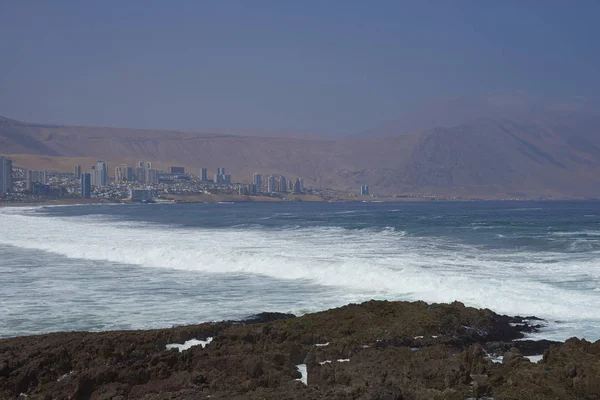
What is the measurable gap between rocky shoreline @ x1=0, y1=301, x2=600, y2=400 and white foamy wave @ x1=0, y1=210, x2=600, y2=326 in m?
4.66

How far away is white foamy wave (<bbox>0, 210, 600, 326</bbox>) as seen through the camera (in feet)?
60.4

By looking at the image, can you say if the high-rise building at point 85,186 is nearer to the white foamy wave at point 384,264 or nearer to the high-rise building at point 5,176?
the high-rise building at point 5,176

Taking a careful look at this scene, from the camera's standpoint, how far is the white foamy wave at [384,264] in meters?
18.4

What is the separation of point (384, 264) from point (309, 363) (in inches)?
578

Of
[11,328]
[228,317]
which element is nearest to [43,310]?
[11,328]

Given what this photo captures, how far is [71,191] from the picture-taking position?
186m

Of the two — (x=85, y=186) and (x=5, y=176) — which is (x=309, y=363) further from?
(x=5, y=176)

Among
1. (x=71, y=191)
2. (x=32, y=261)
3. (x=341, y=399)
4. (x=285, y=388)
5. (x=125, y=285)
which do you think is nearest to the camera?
(x=341, y=399)

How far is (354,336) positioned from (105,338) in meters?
4.27

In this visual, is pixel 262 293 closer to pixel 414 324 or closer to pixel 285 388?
pixel 414 324

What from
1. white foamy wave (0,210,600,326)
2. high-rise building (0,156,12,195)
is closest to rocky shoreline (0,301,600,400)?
white foamy wave (0,210,600,326)

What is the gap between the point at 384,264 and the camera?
989 inches

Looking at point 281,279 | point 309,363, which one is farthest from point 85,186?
point 309,363

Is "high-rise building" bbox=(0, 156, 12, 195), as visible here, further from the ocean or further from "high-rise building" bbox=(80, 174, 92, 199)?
the ocean
